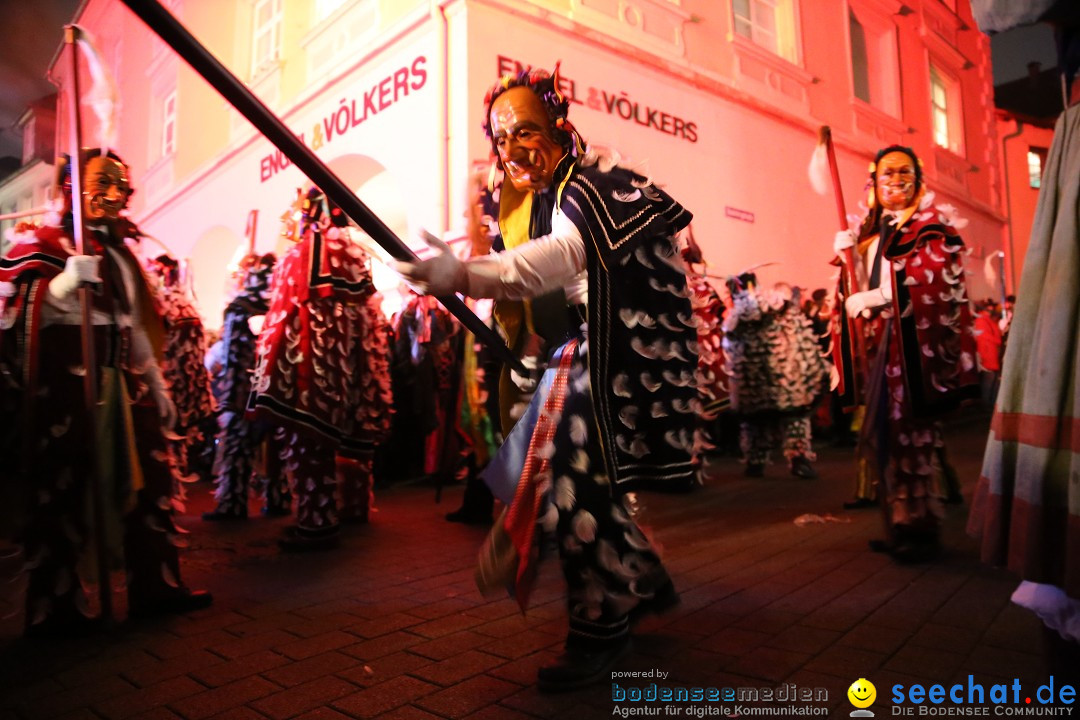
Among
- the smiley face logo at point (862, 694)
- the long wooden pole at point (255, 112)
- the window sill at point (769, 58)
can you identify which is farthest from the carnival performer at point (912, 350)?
the window sill at point (769, 58)

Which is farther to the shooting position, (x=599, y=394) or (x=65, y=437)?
(x=65, y=437)

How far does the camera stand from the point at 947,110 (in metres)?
18.2


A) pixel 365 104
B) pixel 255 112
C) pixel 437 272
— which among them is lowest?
pixel 437 272

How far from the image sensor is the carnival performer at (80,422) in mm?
2908

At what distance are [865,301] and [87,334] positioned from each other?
13.0 ft

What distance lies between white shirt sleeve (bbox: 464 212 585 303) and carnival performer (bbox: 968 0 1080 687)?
118 centimetres

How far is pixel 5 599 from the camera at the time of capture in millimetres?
3523

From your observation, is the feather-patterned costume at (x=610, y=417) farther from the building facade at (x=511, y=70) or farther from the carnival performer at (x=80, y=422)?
the building facade at (x=511, y=70)

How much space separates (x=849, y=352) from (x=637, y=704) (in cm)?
299

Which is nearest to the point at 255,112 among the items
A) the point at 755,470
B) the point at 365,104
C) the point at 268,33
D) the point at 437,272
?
the point at 437,272

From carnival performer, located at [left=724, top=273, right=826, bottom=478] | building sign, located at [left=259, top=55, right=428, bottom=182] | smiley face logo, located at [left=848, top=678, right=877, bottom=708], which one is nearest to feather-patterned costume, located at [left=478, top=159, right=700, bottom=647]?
smiley face logo, located at [left=848, top=678, right=877, bottom=708]

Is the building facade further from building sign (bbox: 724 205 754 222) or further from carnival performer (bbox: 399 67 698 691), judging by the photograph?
carnival performer (bbox: 399 67 698 691)

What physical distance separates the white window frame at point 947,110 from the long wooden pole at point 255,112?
19.3m

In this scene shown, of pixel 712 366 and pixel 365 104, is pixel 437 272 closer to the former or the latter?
pixel 712 366
